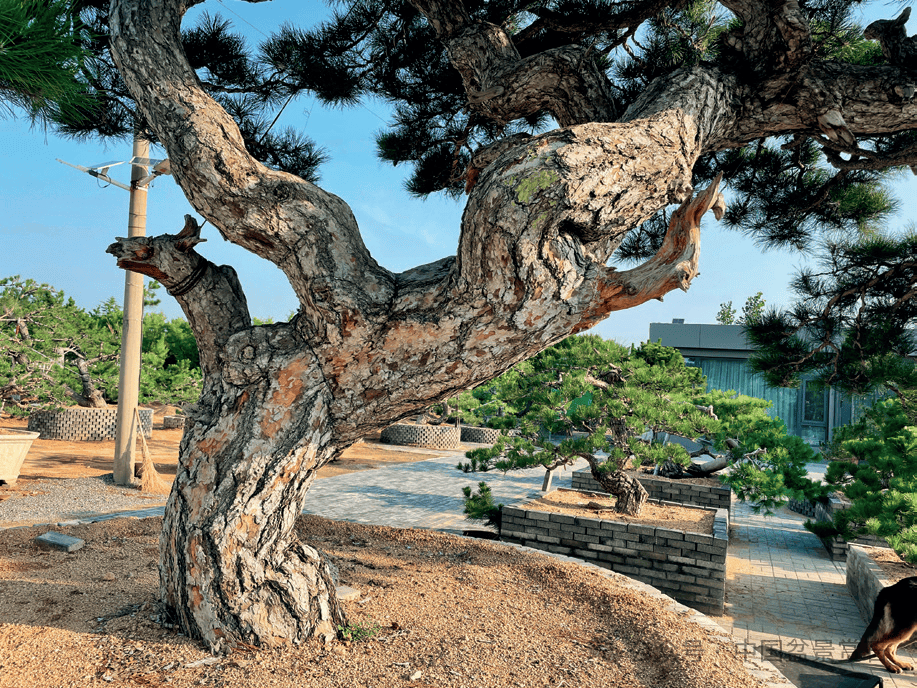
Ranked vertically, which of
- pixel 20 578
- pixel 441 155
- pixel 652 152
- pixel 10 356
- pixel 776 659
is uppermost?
pixel 441 155

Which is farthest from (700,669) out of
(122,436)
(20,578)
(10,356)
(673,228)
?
(10,356)

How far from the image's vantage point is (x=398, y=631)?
108 inches

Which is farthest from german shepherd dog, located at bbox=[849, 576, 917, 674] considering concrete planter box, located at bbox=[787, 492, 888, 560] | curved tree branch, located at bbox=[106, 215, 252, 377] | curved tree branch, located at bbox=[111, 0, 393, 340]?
curved tree branch, located at bbox=[106, 215, 252, 377]

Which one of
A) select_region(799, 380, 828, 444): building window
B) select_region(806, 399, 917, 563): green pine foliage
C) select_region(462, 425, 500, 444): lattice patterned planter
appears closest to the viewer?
select_region(806, 399, 917, 563): green pine foliage

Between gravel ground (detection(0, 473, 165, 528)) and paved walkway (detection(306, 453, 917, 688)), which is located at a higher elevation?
gravel ground (detection(0, 473, 165, 528))

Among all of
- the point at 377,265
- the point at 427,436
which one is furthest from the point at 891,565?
the point at 427,436

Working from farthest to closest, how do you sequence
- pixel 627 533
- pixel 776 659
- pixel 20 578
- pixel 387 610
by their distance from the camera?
pixel 627 533
pixel 776 659
pixel 20 578
pixel 387 610

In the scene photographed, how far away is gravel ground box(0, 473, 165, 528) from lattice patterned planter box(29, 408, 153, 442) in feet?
15.0

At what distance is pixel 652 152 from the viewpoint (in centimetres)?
243

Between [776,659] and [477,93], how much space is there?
13.4ft

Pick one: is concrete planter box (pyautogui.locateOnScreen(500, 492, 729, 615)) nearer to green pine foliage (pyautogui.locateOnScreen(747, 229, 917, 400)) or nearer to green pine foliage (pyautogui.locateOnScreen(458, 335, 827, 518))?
green pine foliage (pyautogui.locateOnScreen(458, 335, 827, 518))

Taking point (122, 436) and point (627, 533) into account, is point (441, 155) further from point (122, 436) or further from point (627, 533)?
point (122, 436)

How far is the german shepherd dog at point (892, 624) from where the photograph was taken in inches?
155

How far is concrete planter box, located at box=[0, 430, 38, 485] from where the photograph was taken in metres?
7.29
